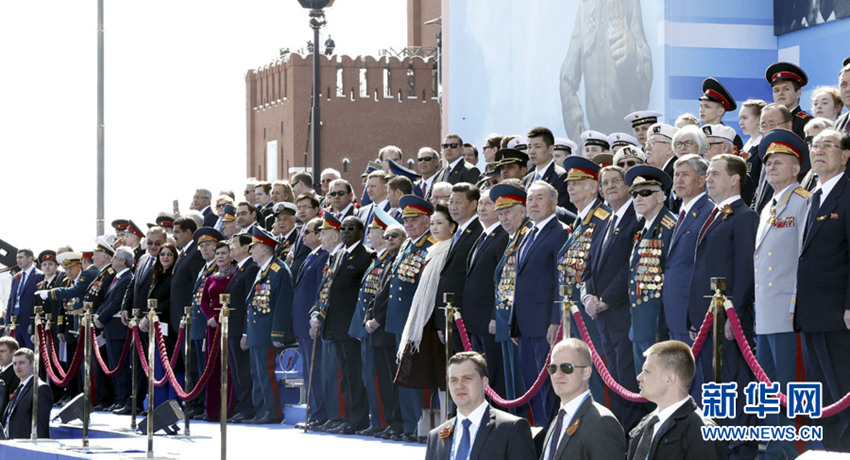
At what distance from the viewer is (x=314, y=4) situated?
1579 centimetres

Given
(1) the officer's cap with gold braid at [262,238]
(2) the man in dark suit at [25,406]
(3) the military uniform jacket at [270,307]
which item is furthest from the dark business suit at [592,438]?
(2) the man in dark suit at [25,406]

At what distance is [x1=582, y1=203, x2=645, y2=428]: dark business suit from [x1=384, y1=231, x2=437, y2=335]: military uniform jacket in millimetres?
2134

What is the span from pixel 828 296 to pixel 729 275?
0.68 meters

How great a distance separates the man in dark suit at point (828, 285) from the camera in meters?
7.23

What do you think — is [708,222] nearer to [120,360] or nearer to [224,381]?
[224,381]

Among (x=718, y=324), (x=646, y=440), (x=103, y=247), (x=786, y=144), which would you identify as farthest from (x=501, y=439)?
(x=103, y=247)

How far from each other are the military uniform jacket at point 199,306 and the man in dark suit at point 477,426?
6.96 meters

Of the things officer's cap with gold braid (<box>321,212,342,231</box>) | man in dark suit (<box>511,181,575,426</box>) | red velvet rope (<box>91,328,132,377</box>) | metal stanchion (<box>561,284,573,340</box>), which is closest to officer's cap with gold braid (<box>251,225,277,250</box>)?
officer's cap with gold braid (<box>321,212,342,231</box>)

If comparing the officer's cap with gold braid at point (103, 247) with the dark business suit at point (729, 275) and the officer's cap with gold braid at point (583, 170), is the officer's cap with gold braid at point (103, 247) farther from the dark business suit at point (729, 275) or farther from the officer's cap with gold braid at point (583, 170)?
the dark business suit at point (729, 275)

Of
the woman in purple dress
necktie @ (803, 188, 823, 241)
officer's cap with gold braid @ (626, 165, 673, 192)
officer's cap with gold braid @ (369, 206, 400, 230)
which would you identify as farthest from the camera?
the woman in purple dress

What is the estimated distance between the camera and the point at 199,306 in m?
13.4

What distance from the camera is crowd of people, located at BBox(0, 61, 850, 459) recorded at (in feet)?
23.7

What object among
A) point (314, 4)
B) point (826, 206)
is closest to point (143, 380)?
point (314, 4)

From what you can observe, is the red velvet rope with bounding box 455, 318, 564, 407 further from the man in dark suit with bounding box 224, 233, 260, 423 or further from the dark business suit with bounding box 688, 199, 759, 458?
the man in dark suit with bounding box 224, 233, 260, 423
